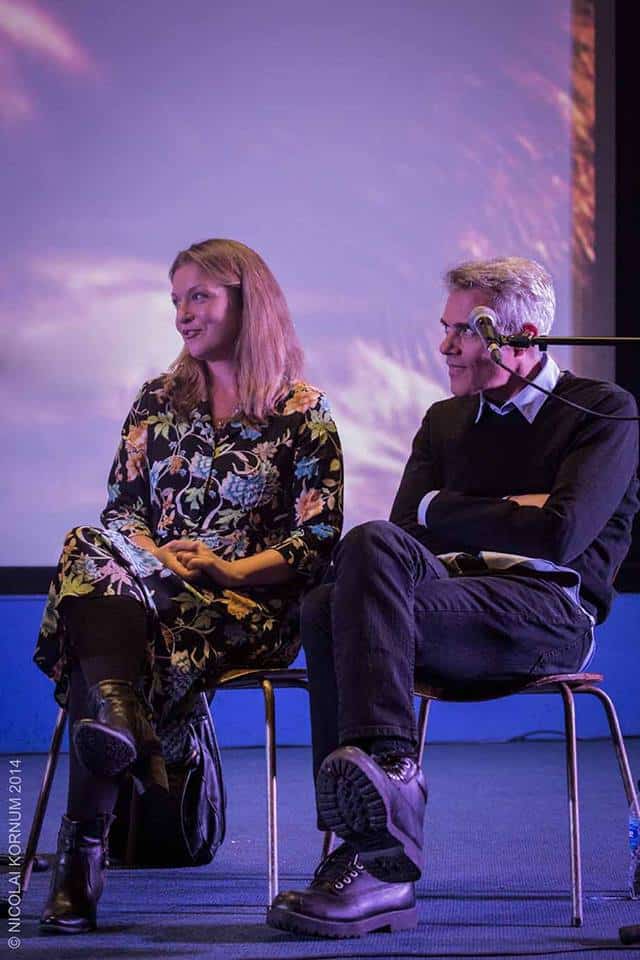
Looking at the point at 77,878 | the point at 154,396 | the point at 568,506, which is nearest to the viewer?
the point at 77,878

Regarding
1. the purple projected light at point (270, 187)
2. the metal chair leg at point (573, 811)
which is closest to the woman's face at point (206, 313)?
the metal chair leg at point (573, 811)

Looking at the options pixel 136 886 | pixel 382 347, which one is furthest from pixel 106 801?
pixel 382 347

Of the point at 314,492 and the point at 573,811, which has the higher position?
the point at 314,492

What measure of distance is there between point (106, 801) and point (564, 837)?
45.4 inches

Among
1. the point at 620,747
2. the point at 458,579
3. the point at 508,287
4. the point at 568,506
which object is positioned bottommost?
the point at 620,747

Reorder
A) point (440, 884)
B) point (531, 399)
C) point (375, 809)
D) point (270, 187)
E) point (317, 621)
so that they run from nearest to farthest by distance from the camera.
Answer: point (375, 809) → point (317, 621) → point (440, 884) → point (531, 399) → point (270, 187)

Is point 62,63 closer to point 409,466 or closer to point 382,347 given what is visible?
point 382,347

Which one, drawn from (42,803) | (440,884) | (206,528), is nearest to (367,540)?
(206,528)

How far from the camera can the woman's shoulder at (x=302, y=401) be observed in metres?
2.65

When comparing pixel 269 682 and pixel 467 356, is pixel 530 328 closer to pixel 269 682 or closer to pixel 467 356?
pixel 467 356

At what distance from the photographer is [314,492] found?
2.55m

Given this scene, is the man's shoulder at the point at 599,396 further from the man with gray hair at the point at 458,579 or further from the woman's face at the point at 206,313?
the woman's face at the point at 206,313

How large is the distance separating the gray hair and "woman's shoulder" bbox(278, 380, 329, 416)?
330 millimetres

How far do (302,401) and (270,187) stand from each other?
2.03 meters
